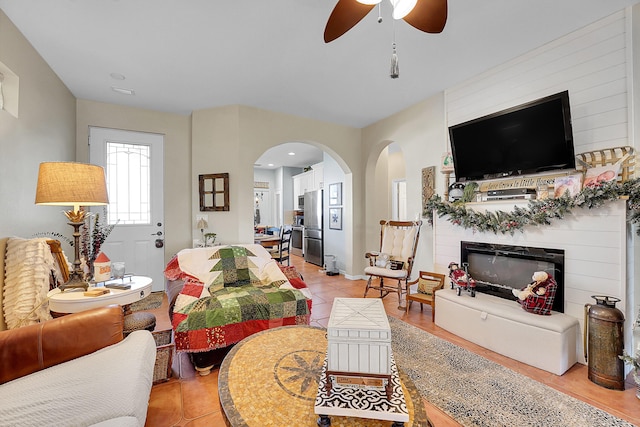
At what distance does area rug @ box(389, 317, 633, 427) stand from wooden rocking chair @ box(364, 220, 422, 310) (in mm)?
1198

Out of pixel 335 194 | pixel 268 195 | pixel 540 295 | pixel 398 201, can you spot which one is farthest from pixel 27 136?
pixel 268 195

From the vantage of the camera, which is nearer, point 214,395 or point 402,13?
point 402,13

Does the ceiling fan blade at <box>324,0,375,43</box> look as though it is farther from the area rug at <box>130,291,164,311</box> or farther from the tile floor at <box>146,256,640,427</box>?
the area rug at <box>130,291,164,311</box>

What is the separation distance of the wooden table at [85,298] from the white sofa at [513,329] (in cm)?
279

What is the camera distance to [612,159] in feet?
7.11

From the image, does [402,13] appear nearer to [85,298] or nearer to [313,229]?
[85,298]

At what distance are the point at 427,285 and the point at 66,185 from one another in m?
3.51

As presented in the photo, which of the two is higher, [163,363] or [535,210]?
[535,210]

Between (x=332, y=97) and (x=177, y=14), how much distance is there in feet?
6.57

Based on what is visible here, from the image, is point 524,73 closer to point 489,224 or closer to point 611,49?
point 611,49

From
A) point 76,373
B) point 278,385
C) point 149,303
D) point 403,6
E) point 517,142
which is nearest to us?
point 278,385

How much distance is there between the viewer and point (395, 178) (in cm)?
656

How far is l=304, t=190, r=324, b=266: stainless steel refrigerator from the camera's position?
6.28 m

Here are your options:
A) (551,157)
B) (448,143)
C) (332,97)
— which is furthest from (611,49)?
(332,97)
